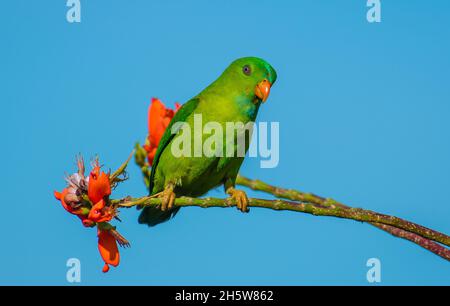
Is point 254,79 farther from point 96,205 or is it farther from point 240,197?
point 96,205

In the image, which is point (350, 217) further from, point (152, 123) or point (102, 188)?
point (152, 123)

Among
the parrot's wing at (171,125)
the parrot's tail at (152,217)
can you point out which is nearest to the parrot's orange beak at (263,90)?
the parrot's wing at (171,125)

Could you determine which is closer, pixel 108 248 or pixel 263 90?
pixel 108 248

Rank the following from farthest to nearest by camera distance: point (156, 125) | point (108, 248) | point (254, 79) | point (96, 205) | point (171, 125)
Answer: point (254, 79) → point (171, 125) → point (156, 125) → point (108, 248) → point (96, 205)

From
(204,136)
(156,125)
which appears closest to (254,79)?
(204,136)

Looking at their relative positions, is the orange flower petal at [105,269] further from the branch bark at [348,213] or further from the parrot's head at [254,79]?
the parrot's head at [254,79]

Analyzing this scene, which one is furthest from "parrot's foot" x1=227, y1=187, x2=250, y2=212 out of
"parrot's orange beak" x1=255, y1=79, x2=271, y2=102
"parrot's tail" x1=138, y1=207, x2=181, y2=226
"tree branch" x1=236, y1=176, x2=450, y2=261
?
"parrot's orange beak" x1=255, y1=79, x2=271, y2=102

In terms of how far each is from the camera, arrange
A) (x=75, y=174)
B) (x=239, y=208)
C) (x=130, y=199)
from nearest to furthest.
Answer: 1. (x=130, y=199)
2. (x=75, y=174)
3. (x=239, y=208)

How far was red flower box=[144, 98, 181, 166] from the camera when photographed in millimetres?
5090

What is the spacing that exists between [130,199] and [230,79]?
291cm

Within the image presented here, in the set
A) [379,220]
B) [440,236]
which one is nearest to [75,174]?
[379,220]

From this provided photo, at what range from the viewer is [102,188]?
3.39 metres

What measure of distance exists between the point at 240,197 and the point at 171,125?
107 cm

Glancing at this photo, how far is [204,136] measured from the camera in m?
5.48
